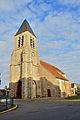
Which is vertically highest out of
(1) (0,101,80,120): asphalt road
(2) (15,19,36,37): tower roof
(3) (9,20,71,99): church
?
(2) (15,19,36,37): tower roof

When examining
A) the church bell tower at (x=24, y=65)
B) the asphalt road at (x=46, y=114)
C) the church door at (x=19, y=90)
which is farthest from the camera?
the church door at (x=19, y=90)

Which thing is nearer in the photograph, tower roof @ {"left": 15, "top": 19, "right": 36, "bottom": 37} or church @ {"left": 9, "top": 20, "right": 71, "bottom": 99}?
church @ {"left": 9, "top": 20, "right": 71, "bottom": 99}

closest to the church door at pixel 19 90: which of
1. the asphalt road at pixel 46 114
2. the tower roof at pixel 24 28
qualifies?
the tower roof at pixel 24 28

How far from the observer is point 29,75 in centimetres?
2978

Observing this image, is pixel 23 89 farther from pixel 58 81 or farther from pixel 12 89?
pixel 58 81

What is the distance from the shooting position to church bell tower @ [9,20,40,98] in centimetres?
2925

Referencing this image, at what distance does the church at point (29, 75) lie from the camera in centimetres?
2962

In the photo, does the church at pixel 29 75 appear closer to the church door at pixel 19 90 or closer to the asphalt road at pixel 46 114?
the church door at pixel 19 90

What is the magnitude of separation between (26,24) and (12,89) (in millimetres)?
17745

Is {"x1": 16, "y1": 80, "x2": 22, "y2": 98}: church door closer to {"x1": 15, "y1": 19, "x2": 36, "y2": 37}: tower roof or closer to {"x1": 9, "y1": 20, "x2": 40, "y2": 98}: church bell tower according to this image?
{"x1": 9, "y1": 20, "x2": 40, "y2": 98}: church bell tower

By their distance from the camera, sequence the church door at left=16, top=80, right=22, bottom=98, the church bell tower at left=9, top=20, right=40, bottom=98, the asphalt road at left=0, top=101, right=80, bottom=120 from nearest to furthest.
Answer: the asphalt road at left=0, top=101, right=80, bottom=120 → the church bell tower at left=9, top=20, right=40, bottom=98 → the church door at left=16, top=80, right=22, bottom=98

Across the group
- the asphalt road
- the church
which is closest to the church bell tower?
the church

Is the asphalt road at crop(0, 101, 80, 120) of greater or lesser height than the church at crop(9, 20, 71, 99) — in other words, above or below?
below

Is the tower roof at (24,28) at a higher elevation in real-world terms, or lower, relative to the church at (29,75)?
higher
